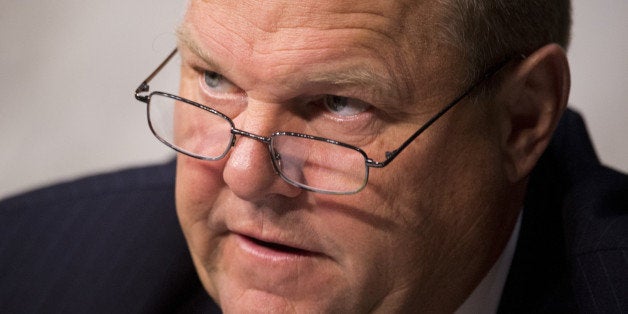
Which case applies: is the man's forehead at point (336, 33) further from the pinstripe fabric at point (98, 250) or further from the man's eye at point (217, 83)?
the pinstripe fabric at point (98, 250)

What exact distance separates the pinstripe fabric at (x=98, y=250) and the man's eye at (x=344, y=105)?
0.70m

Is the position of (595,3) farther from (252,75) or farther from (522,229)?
(252,75)

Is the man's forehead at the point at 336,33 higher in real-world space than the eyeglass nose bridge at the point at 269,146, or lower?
higher

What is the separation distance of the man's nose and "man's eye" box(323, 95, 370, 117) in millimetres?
82

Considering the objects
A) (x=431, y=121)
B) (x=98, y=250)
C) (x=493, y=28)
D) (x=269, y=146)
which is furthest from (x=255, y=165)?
(x=98, y=250)

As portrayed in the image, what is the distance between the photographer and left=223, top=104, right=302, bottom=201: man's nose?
4.33 feet

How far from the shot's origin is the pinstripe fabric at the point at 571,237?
60.8 inches

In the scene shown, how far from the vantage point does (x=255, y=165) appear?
1.32 meters

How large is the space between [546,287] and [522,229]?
4.8 inches

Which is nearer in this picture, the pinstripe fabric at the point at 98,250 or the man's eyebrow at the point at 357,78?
the man's eyebrow at the point at 357,78

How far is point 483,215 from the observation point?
58.5 inches

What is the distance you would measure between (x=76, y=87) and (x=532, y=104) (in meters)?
1.84

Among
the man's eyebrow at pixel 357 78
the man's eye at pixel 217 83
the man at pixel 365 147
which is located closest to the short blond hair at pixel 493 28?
the man at pixel 365 147

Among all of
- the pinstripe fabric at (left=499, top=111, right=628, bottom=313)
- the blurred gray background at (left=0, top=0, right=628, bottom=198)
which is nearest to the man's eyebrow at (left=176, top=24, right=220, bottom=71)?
the pinstripe fabric at (left=499, top=111, right=628, bottom=313)
